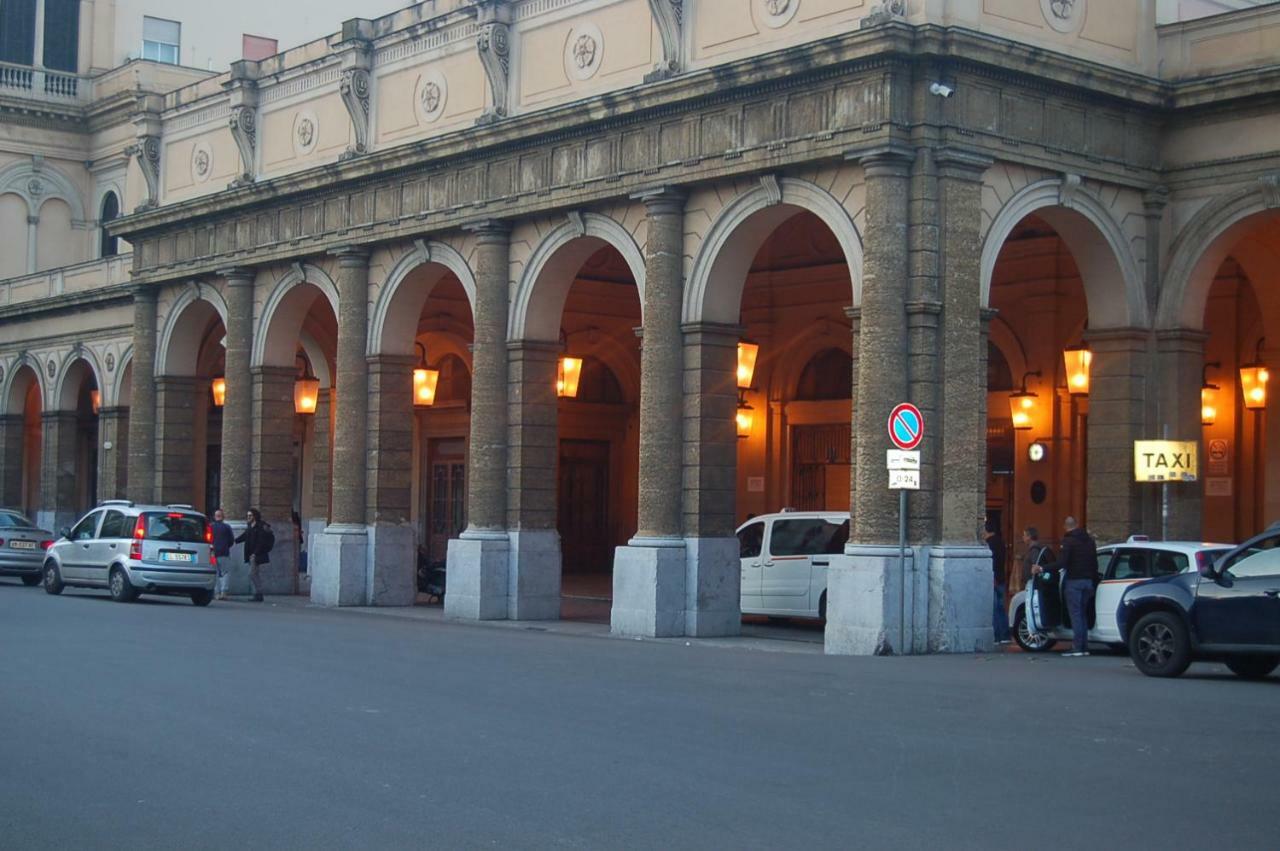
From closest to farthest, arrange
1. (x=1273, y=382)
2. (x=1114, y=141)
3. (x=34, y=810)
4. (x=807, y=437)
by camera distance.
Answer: (x=34, y=810) < (x=1114, y=141) < (x=1273, y=382) < (x=807, y=437)

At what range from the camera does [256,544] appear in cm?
3272

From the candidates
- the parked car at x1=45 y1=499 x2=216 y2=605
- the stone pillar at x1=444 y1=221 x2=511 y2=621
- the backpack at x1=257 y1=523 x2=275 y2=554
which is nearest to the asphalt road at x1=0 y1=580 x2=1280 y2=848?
the stone pillar at x1=444 y1=221 x2=511 y2=621

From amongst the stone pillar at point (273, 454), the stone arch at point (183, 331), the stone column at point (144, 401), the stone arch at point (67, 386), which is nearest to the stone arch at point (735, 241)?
the stone pillar at point (273, 454)

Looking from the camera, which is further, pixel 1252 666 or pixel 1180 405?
pixel 1180 405

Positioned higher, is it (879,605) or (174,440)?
(174,440)

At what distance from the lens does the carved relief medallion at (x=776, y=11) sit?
2325cm

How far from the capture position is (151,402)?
38.4 metres

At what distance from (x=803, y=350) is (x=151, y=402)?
1400 cm

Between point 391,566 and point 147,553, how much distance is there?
158 inches

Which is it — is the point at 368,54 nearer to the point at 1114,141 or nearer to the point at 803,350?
the point at 803,350

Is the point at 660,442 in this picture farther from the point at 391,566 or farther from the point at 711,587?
the point at 391,566

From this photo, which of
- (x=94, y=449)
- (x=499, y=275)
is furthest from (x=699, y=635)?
(x=94, y=449)

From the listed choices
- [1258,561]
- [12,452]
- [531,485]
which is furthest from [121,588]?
[12,452]

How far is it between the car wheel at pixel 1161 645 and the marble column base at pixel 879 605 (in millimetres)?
3150
